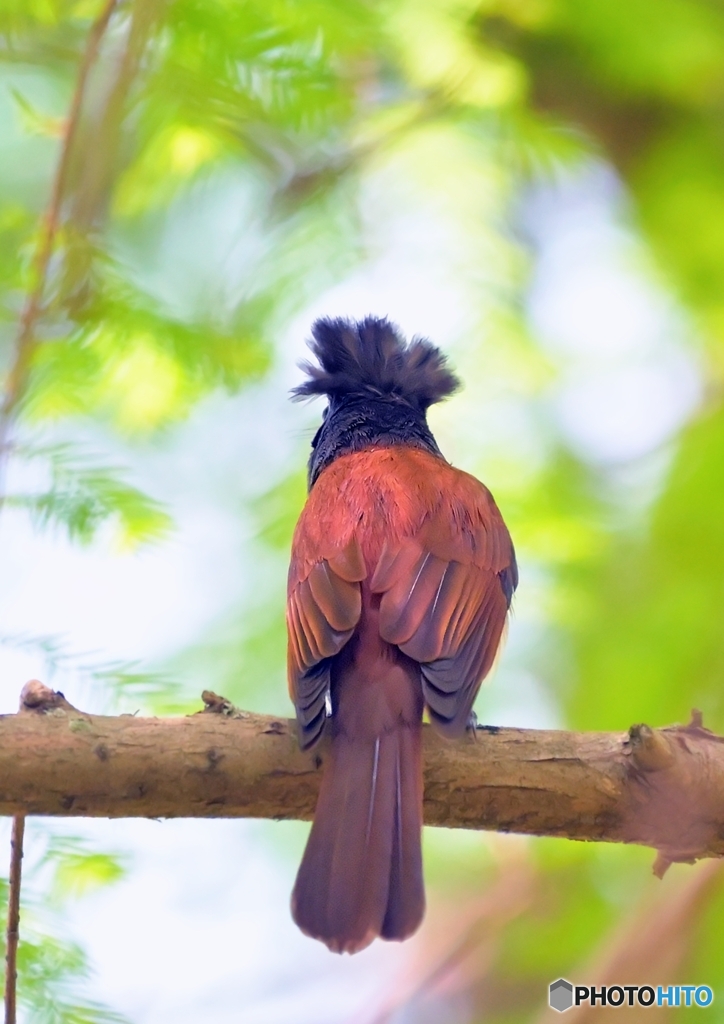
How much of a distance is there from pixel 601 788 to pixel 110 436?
2504 millimetres

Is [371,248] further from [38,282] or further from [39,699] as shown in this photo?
[39,699]

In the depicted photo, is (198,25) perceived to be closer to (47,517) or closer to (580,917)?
(47,517)

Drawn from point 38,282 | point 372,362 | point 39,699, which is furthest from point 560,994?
point 38,282

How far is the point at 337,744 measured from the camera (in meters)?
3.34

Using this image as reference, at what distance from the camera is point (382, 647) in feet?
11.7

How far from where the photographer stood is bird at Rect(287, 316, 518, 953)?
3.12 meters

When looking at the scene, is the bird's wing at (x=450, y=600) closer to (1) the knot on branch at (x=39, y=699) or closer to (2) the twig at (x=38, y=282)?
(1) the knot on branch at (x=39, y=699)

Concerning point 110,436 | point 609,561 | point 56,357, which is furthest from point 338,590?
point 609,561

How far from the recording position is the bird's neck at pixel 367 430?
4805mm

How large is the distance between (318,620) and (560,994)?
93.7 inches

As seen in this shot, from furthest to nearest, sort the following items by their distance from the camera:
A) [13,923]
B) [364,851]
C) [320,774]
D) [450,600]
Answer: [450,600], [320,774], [364,851], [13,923]

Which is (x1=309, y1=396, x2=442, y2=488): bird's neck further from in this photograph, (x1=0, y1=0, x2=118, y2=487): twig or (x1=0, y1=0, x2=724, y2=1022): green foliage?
(x1=0, y1=0, x2=118, y2=487): twig

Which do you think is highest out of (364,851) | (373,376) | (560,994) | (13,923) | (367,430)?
(373,376)

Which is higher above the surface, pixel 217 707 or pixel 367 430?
pixel 367 430
